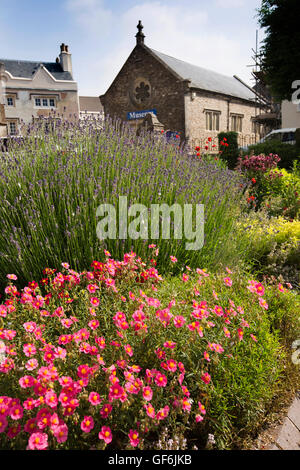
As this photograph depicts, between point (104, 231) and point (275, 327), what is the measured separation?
1727 mm

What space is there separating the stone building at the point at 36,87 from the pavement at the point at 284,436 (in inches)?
1292

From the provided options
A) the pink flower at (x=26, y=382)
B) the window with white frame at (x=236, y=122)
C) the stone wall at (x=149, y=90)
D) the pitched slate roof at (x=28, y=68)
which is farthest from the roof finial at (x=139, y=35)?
the pink flower at (x=26, y=382)

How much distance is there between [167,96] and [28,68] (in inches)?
739

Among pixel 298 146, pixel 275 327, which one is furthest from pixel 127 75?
pixel 275 327

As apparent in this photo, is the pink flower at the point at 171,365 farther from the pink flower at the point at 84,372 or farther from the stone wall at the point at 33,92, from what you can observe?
the stone wall at the point at 33,92

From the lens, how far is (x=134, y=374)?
1.95 meters

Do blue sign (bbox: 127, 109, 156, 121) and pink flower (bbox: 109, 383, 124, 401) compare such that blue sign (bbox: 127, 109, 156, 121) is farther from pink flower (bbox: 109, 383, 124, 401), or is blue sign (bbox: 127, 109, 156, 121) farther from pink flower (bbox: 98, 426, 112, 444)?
pink flower (bbox: 98, 426, 112, 444)

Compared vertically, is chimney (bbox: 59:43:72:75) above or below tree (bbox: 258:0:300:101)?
above

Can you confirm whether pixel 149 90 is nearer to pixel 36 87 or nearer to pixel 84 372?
pixel 36 87

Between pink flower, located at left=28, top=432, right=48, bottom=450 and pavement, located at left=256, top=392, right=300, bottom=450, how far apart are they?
1239 mm

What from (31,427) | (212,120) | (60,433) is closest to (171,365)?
(60,433)

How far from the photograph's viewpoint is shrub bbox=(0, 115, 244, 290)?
3.00 meters

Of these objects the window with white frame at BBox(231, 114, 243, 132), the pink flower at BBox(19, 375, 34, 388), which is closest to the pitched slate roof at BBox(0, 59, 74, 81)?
the window with white frame at BBox(231, 114, 243, 132)
